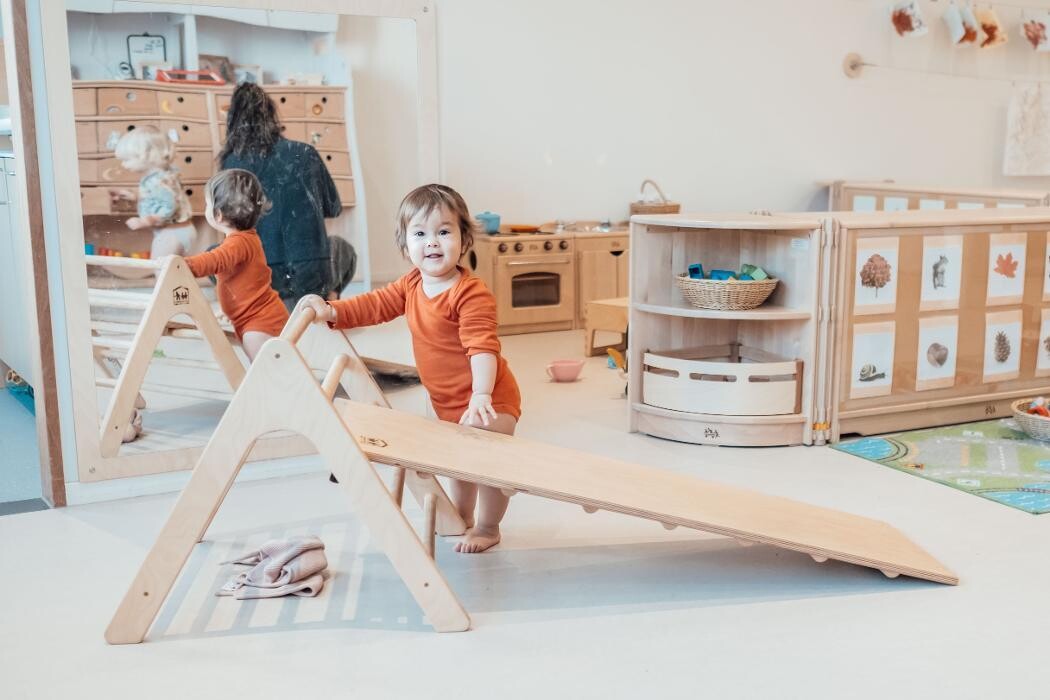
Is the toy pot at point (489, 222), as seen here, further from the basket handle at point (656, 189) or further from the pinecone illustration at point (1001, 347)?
the pinecone illustration at point (1001, 347)

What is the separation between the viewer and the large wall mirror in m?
3.28

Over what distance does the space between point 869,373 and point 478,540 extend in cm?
185

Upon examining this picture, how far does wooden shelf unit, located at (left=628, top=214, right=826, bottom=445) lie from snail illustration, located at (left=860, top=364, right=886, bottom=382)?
0.68 ft

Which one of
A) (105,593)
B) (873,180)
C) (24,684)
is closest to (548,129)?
(873,180)

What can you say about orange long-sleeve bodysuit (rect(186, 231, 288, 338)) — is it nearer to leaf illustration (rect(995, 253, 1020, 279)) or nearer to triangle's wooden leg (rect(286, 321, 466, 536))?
triangle's wooden leg (rect(286, 321, 466, 536))

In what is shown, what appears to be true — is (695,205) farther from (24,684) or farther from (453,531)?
(24,684)

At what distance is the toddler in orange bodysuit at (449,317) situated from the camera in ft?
8.87

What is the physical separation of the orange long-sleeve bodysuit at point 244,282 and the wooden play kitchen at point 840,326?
1.43 m

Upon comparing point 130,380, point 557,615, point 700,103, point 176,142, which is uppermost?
point 700,103

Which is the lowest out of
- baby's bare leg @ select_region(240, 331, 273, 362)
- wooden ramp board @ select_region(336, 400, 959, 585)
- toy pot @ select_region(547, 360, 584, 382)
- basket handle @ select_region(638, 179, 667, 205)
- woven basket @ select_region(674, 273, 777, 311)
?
toy pot @ select_region(547, 360, 584, 382)

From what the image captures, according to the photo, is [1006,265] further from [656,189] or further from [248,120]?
[656,189]

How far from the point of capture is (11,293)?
475 cm

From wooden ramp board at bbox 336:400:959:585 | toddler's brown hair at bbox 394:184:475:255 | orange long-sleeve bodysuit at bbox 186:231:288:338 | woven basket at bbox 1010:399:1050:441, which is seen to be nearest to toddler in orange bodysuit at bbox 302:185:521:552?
toddler's brown hair at bbox 394:184:475:255

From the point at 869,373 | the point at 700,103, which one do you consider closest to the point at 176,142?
the point at 869,373
